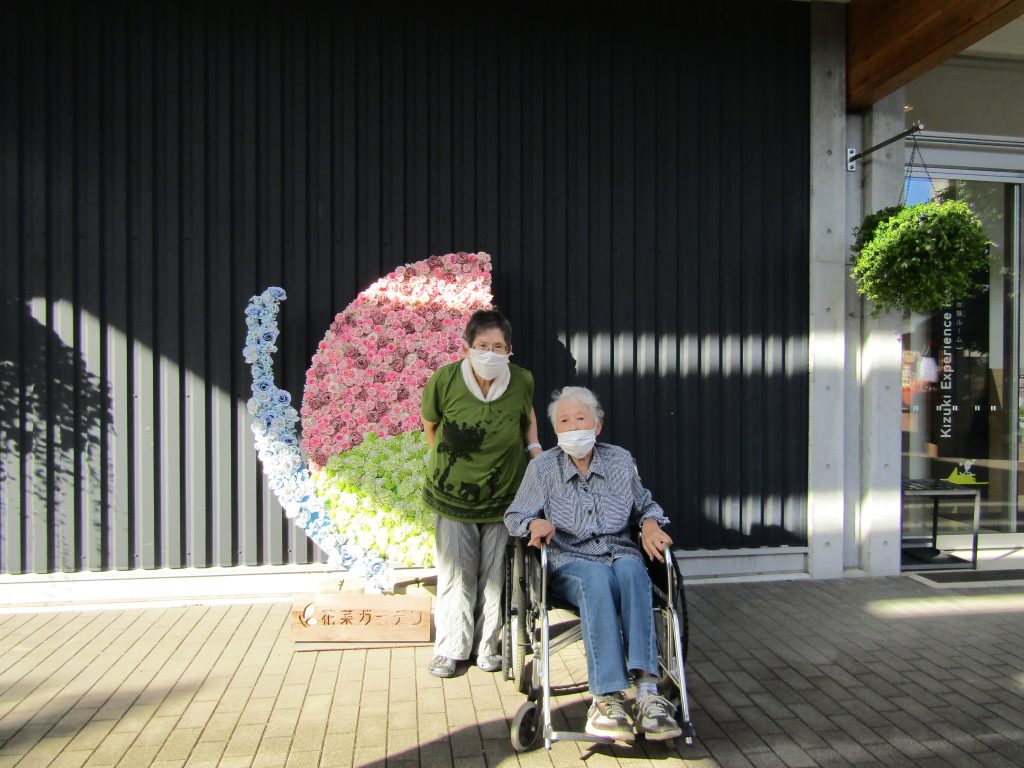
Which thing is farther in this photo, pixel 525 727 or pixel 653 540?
pixel 653 540

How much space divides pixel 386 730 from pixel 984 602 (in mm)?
3686

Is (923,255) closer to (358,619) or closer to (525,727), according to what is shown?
(525,727)

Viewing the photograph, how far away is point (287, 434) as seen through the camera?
15.1ft

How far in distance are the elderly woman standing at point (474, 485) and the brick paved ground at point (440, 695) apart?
0.73 feet

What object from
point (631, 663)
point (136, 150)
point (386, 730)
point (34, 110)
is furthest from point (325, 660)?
point (34, 110)

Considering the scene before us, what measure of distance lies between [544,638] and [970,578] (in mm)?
3772

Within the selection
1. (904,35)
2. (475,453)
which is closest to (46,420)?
(475,453)

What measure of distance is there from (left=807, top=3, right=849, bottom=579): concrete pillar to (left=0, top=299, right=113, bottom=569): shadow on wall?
4344 millimetres

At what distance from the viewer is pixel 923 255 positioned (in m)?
4.58

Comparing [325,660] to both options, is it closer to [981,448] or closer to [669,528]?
[669,528]

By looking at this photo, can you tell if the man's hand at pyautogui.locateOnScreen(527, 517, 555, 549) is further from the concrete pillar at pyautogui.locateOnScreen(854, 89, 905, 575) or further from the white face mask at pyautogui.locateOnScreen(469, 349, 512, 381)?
the concrete pillar at pyautogui.locateOnScreen(854, 89, 905, 575)

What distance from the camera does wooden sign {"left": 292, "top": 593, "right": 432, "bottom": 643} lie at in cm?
391

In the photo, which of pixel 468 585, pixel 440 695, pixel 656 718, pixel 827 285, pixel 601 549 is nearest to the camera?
pixel 656 718

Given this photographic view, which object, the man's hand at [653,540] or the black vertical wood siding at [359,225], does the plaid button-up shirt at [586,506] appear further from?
the black vertical wood siding at [359,225]
